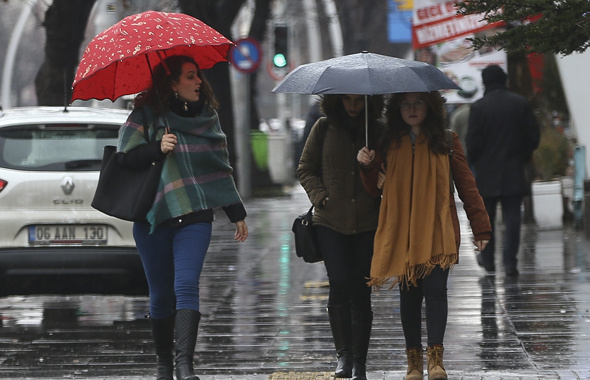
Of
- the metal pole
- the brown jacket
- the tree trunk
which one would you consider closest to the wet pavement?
the brown jacket

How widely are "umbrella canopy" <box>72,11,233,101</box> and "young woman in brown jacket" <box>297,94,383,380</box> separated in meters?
0.73

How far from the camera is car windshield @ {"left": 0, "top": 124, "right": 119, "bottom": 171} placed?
326 inches

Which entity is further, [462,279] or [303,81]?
[462,279]

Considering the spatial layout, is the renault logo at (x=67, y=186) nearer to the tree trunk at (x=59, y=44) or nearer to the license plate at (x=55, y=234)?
the license plate at (x=55, y=234)

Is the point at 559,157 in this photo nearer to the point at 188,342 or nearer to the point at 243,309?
the point at 243,309

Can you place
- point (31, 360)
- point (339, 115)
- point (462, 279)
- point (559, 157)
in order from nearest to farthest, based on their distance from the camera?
1. point (339, 115)
2. point (31, 360)
3. point (462, 279)
4. point (559, 157)

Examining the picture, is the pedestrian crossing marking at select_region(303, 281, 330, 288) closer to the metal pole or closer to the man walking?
the man walking

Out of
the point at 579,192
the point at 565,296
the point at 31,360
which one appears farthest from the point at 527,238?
the point at 31,360

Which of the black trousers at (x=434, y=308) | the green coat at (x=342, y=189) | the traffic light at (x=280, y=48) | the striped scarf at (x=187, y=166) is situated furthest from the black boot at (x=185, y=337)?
the traffic light at (x=280, y=48)

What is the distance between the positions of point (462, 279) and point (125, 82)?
16.0ft

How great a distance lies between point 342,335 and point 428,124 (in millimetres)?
1167

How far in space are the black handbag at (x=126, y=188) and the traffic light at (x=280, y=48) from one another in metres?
15.0

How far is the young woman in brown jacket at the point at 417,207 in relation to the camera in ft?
19.6

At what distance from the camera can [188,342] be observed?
18.8 feet
